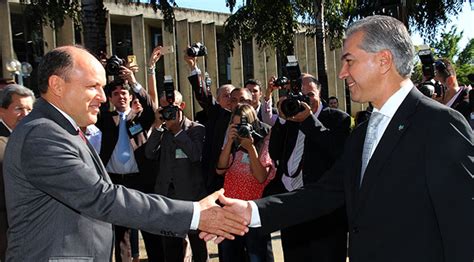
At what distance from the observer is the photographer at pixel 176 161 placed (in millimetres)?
6285

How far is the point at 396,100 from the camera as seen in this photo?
2.79 m

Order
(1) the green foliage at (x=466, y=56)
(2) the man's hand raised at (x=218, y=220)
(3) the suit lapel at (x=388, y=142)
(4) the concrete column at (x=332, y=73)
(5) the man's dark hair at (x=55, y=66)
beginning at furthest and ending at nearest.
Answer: (1) the green foliage at (x=466, y=56), (4) the concrete column at (x=332, y=73), (2) the man's hand raised at (x=218, y=220), (5) the man's dark hair at (x=55, y=66), (3) the suit lapel at (x=388, y=142)

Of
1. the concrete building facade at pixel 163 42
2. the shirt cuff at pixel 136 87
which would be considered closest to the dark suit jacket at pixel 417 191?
the shirt cuff at pixel 136 87

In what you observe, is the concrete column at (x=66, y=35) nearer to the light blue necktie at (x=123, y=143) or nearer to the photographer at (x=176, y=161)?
the light blue necktie at (x=123, y=143)

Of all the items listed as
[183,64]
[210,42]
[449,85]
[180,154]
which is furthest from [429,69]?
[210,42]

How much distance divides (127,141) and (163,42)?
2696cm

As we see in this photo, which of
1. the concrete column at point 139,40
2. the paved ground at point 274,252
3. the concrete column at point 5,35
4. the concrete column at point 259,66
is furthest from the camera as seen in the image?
the concrete column at point 259,66

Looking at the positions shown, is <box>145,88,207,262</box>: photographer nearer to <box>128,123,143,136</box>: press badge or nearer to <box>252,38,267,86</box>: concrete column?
<box>128,123,143,136</box>: press badge

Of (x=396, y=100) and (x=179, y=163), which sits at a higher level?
Answer: (x=396, y=100)

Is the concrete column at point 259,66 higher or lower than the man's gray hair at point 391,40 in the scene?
higher

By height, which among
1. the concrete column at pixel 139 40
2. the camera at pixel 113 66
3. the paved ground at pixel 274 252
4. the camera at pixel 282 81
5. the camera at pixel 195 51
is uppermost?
the concrete column at pixel 139 40

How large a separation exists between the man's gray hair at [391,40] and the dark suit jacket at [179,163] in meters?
3.73

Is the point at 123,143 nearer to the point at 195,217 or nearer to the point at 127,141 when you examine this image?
the point at 127,141

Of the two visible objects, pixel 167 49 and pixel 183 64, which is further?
pixel 183 64
